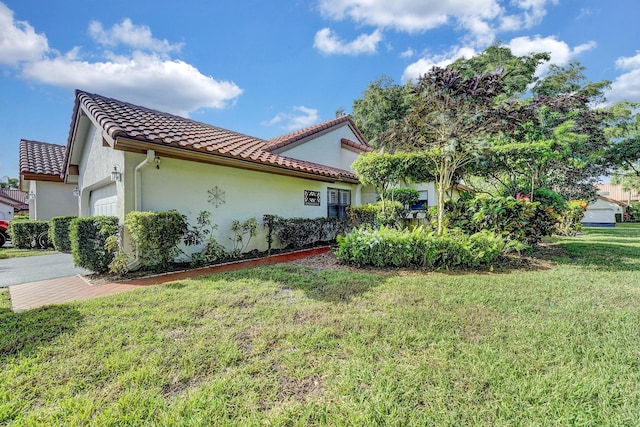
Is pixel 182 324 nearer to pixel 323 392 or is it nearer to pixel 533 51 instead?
pixel 323 392

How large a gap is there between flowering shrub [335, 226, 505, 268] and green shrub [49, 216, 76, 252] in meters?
11.3

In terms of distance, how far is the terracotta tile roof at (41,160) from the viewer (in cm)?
1345

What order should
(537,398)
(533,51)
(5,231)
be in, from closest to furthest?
(537,398)
(5,231)
(533,51)

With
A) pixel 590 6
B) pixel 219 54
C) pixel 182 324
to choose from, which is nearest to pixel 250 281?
pixel 182 324

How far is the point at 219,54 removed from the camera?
12641 mm

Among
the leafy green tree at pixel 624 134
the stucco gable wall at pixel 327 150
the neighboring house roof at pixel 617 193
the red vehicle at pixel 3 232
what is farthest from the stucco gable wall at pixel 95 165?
the neighboring house roof at pixel 617 193

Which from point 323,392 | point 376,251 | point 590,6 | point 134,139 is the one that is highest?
point 590,6

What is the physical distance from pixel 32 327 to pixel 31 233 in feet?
42.9

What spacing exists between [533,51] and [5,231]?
119ft

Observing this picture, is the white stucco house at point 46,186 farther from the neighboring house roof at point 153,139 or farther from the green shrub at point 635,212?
the green shrub at point 635,212

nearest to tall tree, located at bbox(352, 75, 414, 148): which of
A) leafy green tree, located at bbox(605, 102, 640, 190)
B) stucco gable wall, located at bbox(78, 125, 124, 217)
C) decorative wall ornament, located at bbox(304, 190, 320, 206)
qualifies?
leafy green tree, located at bbox(605, 102, 640, 190)

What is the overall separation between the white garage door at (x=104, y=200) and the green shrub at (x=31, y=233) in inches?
136

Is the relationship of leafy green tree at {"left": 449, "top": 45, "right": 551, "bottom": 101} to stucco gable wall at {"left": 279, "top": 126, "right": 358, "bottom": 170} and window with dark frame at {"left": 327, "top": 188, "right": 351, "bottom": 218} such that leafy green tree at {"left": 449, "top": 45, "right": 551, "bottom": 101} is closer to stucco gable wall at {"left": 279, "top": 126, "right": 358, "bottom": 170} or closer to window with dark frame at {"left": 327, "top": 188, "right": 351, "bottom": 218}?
stucco gable wall at {"left": 279, "top": 126, "right": 358, "bottom": 170}

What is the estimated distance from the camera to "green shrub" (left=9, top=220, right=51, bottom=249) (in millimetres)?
12742
